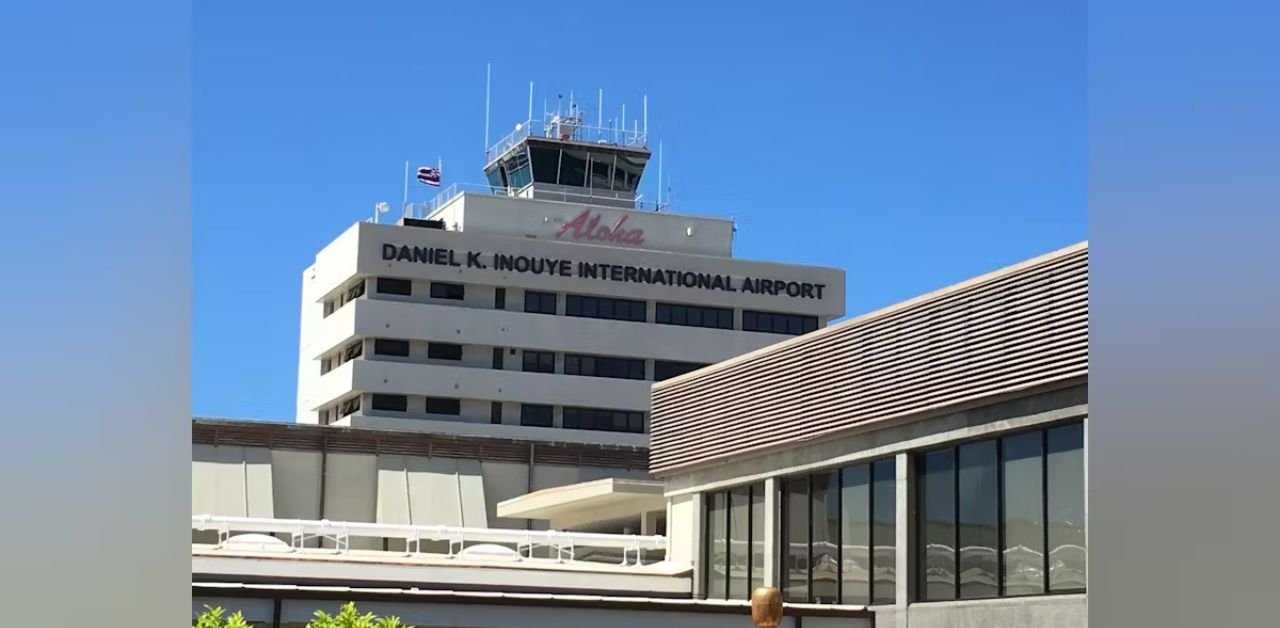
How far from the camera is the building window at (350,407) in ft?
263

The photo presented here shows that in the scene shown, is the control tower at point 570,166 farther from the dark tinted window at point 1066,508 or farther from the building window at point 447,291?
the dark tinted window at point 1066,508

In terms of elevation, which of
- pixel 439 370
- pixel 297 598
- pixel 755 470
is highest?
pixel 439 370

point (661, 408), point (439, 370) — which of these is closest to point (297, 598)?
point (661, 408)

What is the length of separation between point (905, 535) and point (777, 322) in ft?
198

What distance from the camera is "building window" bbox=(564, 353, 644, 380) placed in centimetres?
8094

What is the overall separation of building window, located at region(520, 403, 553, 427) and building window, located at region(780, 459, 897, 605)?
167 feet

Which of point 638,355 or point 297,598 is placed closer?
point 297,598

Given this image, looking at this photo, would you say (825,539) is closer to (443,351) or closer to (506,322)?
(506,322)

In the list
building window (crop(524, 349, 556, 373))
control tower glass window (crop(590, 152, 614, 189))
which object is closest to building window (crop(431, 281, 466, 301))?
building window (crop(524, 349, 556, 373))

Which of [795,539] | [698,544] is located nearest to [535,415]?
[698,544]
